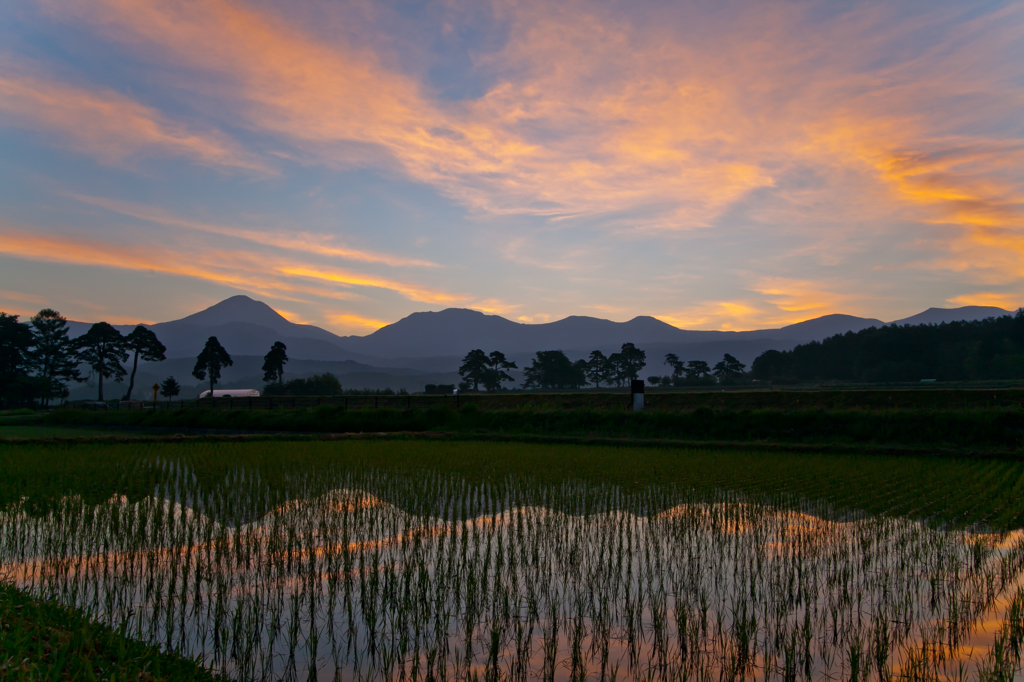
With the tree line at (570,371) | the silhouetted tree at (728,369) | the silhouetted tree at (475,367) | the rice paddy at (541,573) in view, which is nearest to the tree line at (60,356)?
the silhouetted tree at (475,367)

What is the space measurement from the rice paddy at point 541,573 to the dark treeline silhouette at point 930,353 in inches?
2980

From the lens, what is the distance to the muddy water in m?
4.23

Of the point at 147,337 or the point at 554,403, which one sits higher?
the point at 147,337

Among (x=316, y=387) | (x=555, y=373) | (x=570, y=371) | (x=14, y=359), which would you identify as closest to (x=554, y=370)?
(x=555, y=373)

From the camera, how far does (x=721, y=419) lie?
21.7 m

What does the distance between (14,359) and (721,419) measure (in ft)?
227

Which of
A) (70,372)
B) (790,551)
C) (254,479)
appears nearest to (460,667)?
(790,551)

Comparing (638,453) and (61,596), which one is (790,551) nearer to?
(61,596)

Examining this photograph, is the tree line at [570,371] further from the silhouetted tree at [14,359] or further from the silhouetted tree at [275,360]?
the silhouetted tree at [14,359]

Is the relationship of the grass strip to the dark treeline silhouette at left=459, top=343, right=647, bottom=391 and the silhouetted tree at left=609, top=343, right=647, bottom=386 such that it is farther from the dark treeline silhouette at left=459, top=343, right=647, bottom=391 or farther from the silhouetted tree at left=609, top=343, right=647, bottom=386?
the silhouetted tree at left=609, top=343, right=647, bottom=386

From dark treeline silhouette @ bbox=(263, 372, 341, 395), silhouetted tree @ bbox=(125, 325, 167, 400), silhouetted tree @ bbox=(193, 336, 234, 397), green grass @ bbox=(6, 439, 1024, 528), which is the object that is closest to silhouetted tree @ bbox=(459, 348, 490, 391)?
dark treeline silhouette @ bbox=(263, 372, 341, 395)

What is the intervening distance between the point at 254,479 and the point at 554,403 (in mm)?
21888

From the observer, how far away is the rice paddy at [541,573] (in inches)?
168

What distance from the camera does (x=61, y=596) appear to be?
529 centimetres
